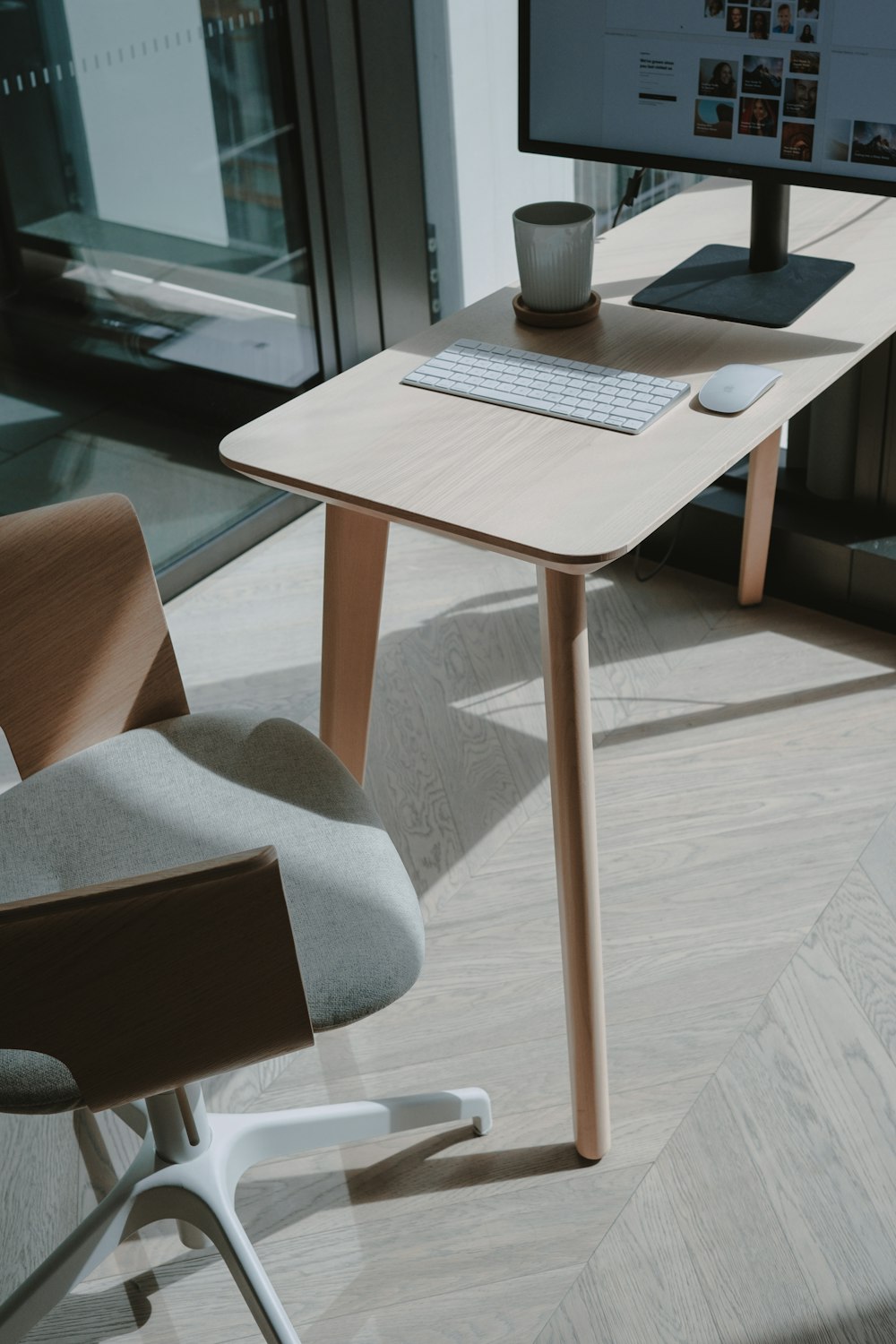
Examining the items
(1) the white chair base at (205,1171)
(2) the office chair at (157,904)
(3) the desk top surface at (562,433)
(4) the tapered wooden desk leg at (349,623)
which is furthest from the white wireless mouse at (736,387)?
(1) the white chair base at (205,1171)

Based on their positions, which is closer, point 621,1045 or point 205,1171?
point 205,1171

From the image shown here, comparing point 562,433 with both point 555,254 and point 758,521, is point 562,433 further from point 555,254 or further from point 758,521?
point 758,521

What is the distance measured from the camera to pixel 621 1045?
1621 mm

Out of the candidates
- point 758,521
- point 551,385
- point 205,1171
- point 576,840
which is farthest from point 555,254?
point 205,1171

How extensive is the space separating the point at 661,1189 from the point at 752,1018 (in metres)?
0.27

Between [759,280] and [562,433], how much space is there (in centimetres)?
47

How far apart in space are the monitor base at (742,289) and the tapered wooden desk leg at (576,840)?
521 mm

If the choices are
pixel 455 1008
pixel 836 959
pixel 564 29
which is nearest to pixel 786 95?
pixel 564 29

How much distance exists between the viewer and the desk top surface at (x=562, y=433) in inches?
48.1

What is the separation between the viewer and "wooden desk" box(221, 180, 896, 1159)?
1231mm

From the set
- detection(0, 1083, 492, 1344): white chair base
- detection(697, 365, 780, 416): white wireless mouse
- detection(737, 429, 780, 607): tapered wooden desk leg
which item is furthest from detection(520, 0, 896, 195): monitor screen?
detection(0, 1083, 492, 1344): white chair base

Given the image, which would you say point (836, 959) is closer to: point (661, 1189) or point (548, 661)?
point (661, 1189)

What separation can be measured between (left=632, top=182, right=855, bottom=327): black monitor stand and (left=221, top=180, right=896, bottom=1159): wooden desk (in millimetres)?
22

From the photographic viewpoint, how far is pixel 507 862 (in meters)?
1.90
